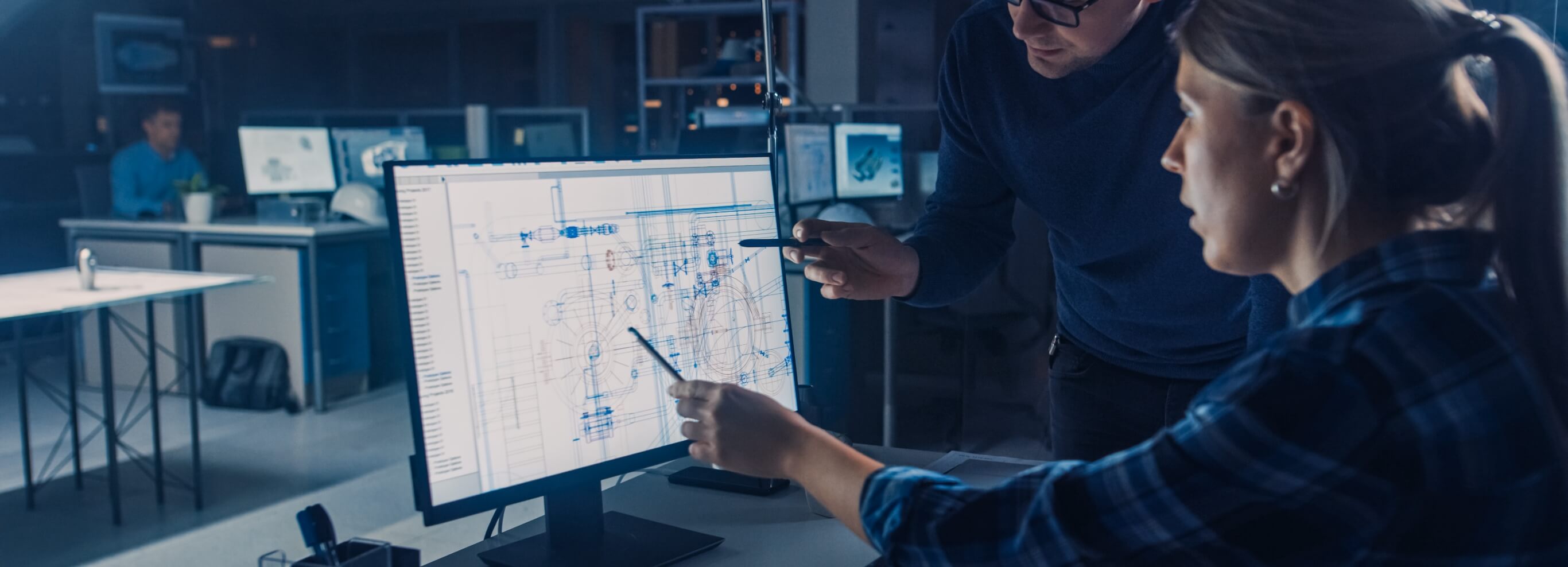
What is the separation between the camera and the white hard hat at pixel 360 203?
4727 millimetres

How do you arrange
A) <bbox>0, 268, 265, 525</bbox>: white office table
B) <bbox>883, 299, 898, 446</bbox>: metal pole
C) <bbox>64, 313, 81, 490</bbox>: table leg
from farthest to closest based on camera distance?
<bbox>883, 299, 898, 446</bbox>: metal pole < <bbox>64, 313, 81, 490</bbox>: table leg < <bbox>0, 268, 265, 525</bbox>: white office table

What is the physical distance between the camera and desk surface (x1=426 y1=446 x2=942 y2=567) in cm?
102

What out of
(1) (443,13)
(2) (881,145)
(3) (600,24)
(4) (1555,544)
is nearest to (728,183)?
(4) (1555,544)

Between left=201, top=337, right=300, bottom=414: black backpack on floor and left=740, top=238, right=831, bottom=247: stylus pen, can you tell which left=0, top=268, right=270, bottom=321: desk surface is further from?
left=740, top=238, right=831, bottom=247: stylus pen

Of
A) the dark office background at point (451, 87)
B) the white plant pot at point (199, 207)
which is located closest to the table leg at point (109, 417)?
the white plant pot at point (199, 207)

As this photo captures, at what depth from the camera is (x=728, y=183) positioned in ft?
3.61

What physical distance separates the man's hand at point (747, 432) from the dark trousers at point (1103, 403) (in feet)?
2.27

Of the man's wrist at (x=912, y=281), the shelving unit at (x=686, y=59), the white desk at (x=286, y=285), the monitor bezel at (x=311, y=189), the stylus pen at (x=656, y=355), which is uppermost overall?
the shelving unit at (x=686, y=59)

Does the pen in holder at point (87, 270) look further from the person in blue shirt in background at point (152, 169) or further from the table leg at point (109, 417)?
the person in blue shirt in background at point (152, 169)

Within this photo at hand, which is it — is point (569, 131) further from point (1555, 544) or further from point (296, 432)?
point (1555, 544)

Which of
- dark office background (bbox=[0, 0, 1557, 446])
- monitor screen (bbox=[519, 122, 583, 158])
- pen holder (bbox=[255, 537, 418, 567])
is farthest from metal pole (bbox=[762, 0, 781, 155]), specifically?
monitor screen (bbox=[519, 122, 583, 158])

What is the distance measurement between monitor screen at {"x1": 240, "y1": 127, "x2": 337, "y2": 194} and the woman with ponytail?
4766 mm

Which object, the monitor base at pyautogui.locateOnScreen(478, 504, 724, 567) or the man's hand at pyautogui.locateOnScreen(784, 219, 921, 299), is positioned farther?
the man's hand at pyautogui.locateOnScreen(784, 219, 921, 299)

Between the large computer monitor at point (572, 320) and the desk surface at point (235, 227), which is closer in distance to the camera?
the large computer monitor at point (572, 320)
